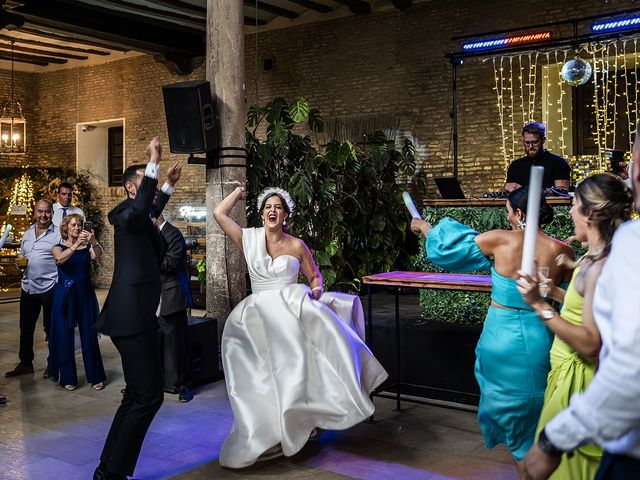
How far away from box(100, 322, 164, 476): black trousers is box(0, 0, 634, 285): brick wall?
24.6 feet

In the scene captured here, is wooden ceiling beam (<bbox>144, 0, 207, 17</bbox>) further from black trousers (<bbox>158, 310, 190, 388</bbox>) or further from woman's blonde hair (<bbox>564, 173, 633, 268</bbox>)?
woman's blonde hair (<bbox>564, 173, 633, 268</bbox>)

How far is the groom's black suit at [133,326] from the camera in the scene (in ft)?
12.0

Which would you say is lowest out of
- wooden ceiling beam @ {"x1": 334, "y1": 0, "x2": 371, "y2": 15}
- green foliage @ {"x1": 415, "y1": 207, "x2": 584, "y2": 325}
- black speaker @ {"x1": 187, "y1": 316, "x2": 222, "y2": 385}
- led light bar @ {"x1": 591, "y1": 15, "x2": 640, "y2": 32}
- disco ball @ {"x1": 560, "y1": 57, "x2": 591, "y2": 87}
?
black speaker @ {"x1": 187, "y1": 316, "x2": 222, "y2": 385}

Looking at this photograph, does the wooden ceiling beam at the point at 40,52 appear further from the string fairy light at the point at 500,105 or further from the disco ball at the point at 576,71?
the disco ball at the point at 576,71

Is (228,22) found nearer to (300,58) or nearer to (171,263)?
(171,263)

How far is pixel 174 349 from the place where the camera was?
5.79m

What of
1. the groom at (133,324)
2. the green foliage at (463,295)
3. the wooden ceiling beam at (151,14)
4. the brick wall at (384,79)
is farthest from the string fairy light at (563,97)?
the groom at (133,324)

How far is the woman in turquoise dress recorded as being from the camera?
330 centimetres

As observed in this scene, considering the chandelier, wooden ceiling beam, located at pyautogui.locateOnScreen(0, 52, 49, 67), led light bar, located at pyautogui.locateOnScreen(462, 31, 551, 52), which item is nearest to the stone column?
led light bar, located at pyautogui.locateOnScreen(462, 31, 551, 52)

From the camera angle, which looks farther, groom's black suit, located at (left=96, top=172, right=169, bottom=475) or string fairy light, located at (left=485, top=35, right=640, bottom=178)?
string fairy light, located at (left=485, top=35, right=640, bottom=178)

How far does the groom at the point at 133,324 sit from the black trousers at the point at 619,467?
263cm

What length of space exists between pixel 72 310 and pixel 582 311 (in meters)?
4.85

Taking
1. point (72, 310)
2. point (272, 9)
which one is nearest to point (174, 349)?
point (72, 310)

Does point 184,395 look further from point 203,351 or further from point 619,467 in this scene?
point 619,467
